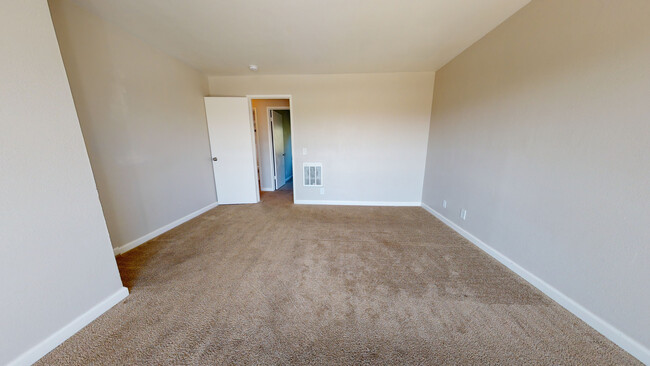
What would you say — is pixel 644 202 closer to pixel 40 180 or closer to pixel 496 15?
pixel 496 15

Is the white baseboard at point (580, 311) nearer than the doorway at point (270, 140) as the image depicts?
Yes

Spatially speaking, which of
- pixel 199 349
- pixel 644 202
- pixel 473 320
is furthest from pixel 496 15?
pixel 199 349

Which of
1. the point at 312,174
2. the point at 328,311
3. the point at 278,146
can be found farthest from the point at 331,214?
the point at 278,146

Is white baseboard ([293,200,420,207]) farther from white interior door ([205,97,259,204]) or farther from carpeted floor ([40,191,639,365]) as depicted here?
carpeted floor ([40,191,639,365])

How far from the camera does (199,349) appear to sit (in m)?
1.14

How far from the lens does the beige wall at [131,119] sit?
5.78ft

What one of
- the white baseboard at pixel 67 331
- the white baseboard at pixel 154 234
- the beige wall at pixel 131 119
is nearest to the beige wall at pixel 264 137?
the beige wall at pixel 131 119

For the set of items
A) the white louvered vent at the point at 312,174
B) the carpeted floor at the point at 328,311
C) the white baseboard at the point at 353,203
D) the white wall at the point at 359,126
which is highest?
the white wall at the point at 359,126

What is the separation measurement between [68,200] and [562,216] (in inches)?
137

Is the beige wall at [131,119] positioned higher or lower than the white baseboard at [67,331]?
higher

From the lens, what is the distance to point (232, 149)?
3.49 meters

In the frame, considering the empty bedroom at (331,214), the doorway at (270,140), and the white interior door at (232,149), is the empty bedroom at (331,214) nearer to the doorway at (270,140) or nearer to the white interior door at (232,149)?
the white interior door at (232,149)

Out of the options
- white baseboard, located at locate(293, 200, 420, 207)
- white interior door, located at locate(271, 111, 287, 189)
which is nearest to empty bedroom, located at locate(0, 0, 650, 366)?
white baseboard, located at locate(293, 200, 420, 207)

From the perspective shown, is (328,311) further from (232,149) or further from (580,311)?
(232,149)
